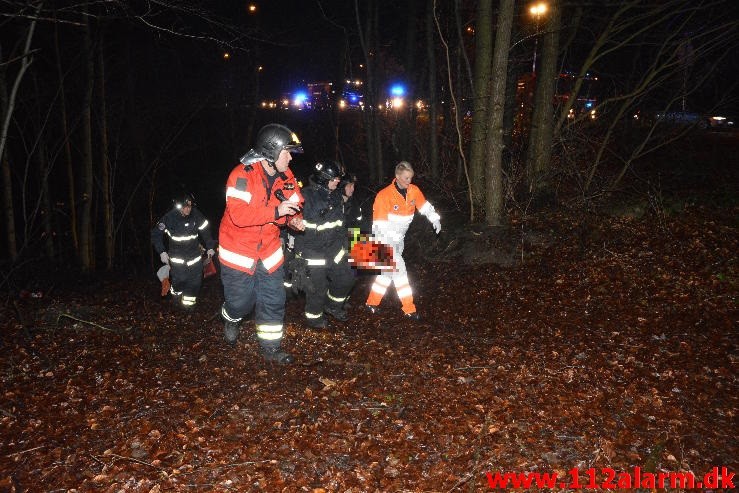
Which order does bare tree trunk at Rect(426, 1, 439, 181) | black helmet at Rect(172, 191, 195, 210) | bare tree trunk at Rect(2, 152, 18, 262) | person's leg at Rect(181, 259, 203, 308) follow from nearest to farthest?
black helmet at Rect(172, 191, 195, 210), person's leg at Rect(181, 259, 203, 308), bare tree trunk at Rect(2, 152, 18, 262), bare tree trunk at Rect(426, 1, 439, 181)

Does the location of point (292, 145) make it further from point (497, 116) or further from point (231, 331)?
point (497, 116)

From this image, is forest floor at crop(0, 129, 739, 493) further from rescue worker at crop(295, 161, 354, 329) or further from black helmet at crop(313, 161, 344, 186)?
black helmet at crop(313, 161, 344, 186)

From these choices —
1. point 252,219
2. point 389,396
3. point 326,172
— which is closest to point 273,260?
point 252,219

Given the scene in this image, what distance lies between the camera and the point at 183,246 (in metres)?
7.85

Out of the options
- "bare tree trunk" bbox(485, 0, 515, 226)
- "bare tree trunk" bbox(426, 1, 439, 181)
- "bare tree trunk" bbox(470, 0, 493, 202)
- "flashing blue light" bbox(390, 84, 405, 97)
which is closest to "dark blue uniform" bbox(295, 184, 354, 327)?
"bare tree trunk" bbox(485, 0, 515, 226)

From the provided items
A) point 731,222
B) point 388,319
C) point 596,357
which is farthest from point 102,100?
point 731,222

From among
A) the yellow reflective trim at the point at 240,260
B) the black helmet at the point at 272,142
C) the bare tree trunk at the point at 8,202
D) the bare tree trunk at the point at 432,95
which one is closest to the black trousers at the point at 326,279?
the yellow reflective trim at the point at 240,260

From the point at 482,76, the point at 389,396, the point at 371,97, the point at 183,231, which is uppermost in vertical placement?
the point at 371,97

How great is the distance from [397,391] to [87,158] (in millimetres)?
11055

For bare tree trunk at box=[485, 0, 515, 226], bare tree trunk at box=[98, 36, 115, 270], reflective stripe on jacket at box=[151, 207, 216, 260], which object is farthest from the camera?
bare tree trunk at box=[98, 36, 115, 270]

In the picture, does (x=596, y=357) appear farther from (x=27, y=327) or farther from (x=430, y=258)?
(x=27, y=327)

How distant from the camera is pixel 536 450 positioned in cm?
382

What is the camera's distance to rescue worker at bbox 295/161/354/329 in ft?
20.5

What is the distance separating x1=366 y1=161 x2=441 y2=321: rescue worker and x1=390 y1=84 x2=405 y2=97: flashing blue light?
1354 cm
